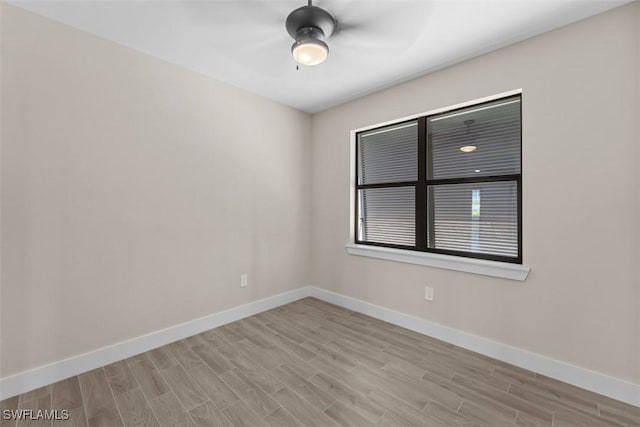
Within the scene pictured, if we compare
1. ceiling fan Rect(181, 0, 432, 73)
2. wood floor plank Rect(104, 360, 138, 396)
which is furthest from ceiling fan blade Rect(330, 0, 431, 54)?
wood floor plank Rect(104, 360, 138, 396)

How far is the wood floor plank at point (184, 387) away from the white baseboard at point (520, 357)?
1897 mm

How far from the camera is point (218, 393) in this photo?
181cm

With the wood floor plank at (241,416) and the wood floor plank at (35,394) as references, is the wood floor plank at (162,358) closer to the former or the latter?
the wood floor plank at (35,394)

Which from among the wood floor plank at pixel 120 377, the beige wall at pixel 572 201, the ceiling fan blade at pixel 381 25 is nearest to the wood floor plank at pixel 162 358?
the wood floor plank at pixel 120 377

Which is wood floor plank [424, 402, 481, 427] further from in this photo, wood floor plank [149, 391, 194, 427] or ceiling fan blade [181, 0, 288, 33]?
ceiling fan blade [181, 0, 288, 33]

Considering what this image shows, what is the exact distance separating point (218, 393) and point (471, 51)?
331cm

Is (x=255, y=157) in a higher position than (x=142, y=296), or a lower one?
higher

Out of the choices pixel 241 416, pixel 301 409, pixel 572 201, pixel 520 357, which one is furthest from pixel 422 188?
pixel 241 416

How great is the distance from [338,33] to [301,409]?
2650mm

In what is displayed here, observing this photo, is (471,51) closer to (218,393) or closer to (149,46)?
(149,46)

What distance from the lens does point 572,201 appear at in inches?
75.5

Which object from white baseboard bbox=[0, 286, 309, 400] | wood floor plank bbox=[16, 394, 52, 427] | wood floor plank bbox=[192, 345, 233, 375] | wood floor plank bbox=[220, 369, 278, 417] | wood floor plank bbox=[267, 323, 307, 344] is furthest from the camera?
wood floor plank bbox=[267, 323, 307, 344]

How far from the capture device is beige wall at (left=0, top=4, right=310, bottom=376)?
1814 millimetres

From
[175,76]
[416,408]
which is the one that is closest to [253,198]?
[175,76]
